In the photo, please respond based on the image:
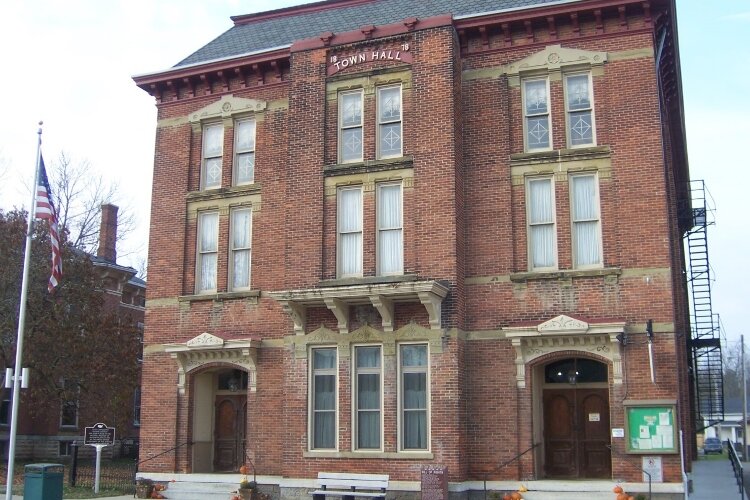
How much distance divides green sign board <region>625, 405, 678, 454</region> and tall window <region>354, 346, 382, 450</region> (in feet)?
18.5

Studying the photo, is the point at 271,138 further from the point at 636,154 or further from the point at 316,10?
the point at 636,154

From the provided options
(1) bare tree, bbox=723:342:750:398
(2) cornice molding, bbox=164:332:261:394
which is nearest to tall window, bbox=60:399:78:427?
(2) cornice molding, bbox=164:332:261:394

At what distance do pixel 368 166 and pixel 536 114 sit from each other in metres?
4.30

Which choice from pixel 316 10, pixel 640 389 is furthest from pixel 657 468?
pixel 316 10

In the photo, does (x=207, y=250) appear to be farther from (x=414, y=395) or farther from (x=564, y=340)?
(x=564, y=340)

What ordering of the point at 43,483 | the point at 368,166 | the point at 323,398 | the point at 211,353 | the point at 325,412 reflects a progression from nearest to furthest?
the point at 43,483 → the point at 325,412 → the point at 323,398 → the point at 368,166 → the point at 211,353

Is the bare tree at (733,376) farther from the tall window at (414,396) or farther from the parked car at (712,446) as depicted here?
the tall window at (414,396)

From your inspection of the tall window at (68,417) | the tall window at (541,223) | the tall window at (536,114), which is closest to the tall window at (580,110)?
the tall window at (536,114)

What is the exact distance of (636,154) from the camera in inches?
768

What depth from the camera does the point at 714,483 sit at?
68.3 ft

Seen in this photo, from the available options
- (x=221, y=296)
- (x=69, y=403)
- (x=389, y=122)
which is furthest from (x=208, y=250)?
(x=69, y=403)

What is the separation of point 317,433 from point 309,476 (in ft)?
3.37

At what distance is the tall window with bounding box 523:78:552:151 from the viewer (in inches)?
813

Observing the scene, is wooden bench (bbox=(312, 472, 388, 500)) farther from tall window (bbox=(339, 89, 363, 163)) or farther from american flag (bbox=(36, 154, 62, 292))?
american flag (bbox=(36, 154, 62, 292))
